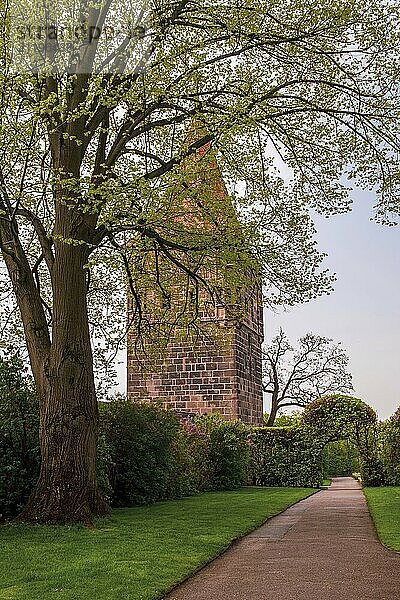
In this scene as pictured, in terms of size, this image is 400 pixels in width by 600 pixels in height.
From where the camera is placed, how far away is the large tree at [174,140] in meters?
12.8

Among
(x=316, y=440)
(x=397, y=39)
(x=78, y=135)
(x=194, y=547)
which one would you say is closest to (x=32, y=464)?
(x=194, y=547)

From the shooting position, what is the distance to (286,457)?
25797mm

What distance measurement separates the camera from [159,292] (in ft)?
57.2

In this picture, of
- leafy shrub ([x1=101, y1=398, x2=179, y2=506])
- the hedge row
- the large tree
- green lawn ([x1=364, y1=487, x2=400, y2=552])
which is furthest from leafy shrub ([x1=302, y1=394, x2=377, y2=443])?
Result: the large tree

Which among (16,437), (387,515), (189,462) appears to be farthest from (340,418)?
(16,437)

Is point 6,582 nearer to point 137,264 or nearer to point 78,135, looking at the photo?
point 78,135

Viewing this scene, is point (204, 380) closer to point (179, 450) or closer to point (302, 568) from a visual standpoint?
point (179, 450)

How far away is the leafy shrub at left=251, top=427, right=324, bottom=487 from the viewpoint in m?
25.7

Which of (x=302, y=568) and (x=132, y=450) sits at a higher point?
(x=132, y=450)

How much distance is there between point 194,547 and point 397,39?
10.1 metres

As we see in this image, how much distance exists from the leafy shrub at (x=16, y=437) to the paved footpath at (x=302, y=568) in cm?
434

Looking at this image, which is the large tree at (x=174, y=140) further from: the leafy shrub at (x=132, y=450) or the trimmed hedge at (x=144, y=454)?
the leafy shrub at (x=132, y=450)

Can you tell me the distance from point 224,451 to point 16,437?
10.5 meters

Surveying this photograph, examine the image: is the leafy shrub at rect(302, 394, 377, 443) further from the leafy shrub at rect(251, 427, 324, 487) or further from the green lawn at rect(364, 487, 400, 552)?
the green lawn at rect(364, 487, 400, 552)
